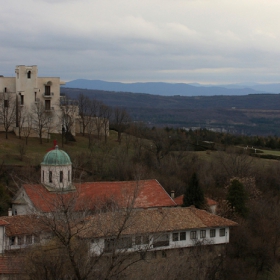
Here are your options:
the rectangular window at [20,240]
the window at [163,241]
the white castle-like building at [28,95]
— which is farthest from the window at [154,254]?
the white castle-like building at [28,95]

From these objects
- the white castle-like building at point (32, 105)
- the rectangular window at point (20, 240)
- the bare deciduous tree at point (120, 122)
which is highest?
the white castle-like building at point (32, 105)

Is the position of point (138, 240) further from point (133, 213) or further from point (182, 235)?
point (182, 235)

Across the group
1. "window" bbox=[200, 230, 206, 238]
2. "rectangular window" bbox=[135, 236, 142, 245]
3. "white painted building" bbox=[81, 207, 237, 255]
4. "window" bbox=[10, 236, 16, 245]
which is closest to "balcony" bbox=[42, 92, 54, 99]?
"white painted building" bbox=[81, 207, 237, 255]

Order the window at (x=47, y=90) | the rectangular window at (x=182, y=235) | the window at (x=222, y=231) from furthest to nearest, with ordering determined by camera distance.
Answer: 1. the window at (x=47, y=90)
2. the window at (x=222, y=231)
3. the rectangular window at (x=182, y=235)

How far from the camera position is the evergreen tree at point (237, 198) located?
148 ft

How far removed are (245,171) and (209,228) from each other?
2270cm

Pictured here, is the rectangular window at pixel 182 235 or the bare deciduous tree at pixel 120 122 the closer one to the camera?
the rectangular window at pixel 182 235

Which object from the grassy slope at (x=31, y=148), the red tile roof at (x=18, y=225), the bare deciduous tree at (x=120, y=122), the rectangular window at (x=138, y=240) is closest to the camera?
the rectangular window at (x=138, y=240)

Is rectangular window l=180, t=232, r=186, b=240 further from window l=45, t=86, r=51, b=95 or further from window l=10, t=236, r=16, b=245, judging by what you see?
window l=45, t=86, r=51, b=95

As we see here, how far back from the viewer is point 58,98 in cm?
7012

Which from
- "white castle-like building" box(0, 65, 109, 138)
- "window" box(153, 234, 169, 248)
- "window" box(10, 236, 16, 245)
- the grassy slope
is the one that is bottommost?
"window" box(153, 234, 169, 248)

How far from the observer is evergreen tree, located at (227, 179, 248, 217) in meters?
45.1

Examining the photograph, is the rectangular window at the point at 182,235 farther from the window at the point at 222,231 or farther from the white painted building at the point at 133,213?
the window at the point at 222,231

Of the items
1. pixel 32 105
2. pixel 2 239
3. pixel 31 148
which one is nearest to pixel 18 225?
pixel 2 239
